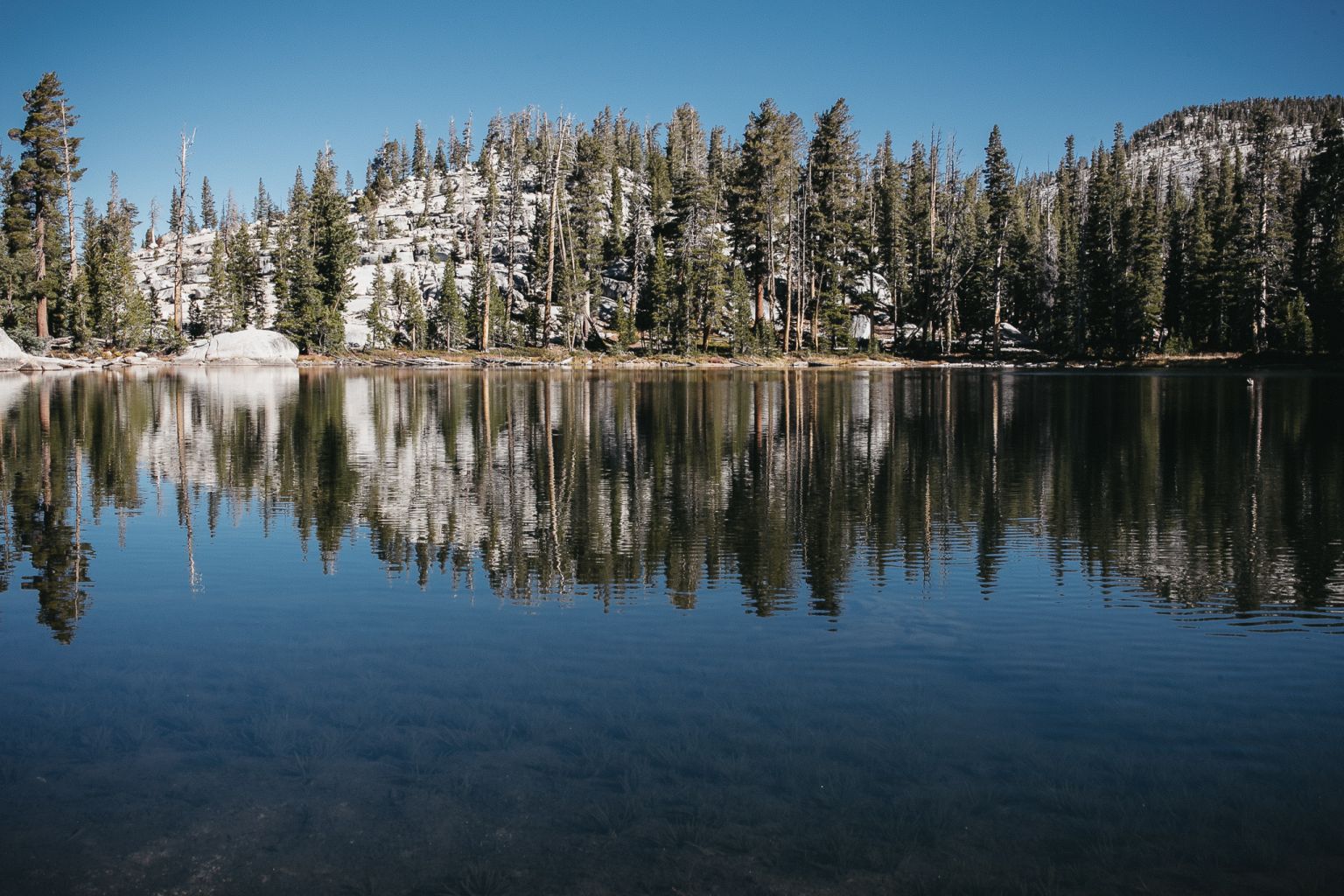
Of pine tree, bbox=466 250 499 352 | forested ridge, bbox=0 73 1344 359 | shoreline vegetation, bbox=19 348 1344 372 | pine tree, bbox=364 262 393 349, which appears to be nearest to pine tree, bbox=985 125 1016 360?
forested ridge, bbox=0 73 1344 359

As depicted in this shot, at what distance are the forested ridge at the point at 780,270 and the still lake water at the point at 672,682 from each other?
64.6m

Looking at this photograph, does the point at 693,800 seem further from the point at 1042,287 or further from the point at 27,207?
the point at 1042,287

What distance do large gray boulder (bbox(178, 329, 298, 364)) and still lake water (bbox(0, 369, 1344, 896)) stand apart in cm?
6307

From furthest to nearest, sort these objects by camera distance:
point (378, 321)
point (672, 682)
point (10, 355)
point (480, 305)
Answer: point (378, 321) → point (480, 305) → point (10, 355) → point (672, 682)

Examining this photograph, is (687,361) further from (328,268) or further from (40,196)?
(40,196)

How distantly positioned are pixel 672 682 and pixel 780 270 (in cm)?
8453

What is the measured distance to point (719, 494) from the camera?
17.7 m

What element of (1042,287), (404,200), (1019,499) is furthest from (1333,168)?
(404,200)

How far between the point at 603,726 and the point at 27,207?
283 feet

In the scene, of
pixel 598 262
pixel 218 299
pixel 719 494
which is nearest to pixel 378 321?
pixel 218 299

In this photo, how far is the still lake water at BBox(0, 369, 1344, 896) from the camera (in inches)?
212

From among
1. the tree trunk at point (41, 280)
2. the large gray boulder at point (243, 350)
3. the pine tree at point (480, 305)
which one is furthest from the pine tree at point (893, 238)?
the tree trunk at point (41, 280)

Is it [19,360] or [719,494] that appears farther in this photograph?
[19,360]

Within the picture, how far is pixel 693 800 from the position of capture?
19.3 feet
